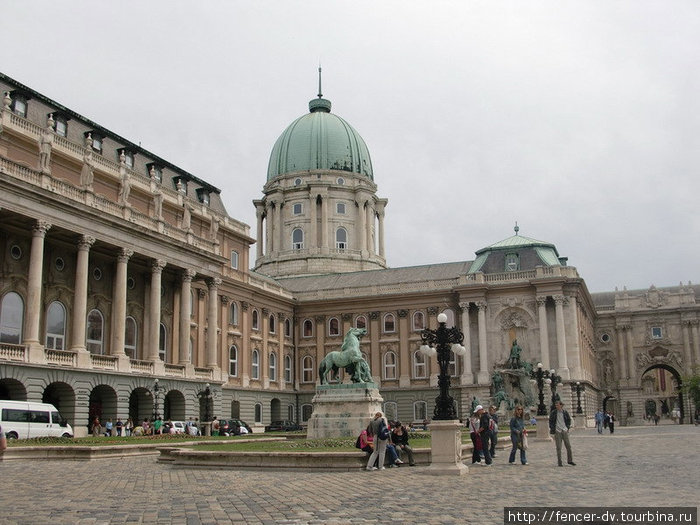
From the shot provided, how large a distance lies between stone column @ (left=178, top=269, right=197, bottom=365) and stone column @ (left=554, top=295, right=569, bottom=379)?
117ft

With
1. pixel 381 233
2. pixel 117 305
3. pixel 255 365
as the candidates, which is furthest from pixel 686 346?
pixel 117 305

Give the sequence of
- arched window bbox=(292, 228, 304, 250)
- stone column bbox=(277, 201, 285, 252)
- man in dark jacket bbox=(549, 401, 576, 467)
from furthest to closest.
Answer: stone column bbox=(277, 201, 285, 252) < arched window bbox=(292, 228, 304, 250) < man in dark jacket bbox=(549, 401, 576, 467)

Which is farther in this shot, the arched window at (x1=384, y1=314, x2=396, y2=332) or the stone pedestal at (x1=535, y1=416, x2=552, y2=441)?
the arched window at (x1=384, y1=314, x2=396, y2=332)

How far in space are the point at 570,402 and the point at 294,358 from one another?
28683 millimetres

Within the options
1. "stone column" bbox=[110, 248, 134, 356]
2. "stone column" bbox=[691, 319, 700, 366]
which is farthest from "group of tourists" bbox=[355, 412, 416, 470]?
"stone column" bbox=[691, 319, 700, 366]

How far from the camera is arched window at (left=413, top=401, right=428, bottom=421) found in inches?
3076

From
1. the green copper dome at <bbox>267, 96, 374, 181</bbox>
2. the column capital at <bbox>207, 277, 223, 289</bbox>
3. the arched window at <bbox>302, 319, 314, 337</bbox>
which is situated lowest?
the arched window at <bbox>302, 319, 314, 337</bbox>

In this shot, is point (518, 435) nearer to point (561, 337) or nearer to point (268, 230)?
point (561, 337)

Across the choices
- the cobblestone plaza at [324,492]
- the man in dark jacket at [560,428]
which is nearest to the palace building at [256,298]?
the cobblestone plaza at [324,492]

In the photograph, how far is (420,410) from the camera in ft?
257

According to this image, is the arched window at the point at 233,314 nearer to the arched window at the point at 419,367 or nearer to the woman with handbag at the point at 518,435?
the arched window at the point at 419,367

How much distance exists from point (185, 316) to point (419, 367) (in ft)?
99.4

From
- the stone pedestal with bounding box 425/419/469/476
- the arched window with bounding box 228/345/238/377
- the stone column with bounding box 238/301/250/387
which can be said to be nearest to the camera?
the stone pedestal with bounding box 425/419/469/476

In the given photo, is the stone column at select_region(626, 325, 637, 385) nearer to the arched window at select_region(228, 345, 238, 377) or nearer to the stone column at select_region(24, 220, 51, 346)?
the arched window at select_region(228, 345, 238, 377)
